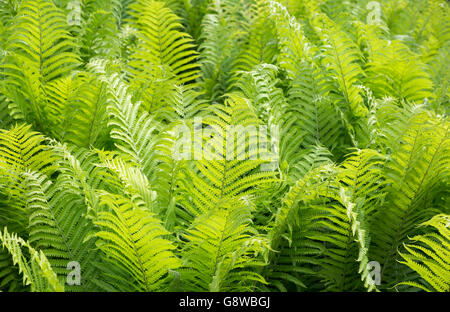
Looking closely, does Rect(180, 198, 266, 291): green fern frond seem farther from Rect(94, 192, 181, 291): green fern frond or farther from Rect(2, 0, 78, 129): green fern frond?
Rect(2, 0, 78, 129): green fern frond

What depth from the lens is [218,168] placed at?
62.0 inches

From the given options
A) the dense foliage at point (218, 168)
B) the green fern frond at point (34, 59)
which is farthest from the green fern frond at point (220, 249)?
the green fern frond at point (34, 59)

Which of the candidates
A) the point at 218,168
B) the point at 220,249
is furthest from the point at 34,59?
the point at 220,249

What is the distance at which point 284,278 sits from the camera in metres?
1.64

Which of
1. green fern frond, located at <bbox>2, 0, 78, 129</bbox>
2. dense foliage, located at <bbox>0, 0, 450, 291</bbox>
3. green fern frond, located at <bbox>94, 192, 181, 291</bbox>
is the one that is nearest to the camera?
green fern frond, located at <bbox>94, 192, 181, 291</bbox>

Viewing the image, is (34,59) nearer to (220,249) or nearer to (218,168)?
(218,168)

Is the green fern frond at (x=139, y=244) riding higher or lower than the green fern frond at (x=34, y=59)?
lower

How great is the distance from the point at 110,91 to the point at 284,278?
97 centimetres

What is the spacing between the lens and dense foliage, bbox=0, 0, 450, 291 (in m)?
1.47

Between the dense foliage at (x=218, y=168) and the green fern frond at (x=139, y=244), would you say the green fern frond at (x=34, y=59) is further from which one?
the green fern frond at (x=139, y=244)

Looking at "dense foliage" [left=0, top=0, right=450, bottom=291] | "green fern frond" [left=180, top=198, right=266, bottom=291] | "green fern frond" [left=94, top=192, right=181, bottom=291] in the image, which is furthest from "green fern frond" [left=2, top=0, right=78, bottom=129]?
"green fern frond" [left=180, top=198, right=266, bottom=291]

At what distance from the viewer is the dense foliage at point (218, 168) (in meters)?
1.47

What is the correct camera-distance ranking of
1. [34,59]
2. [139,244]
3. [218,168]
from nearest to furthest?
[139,244]
[218,168]
[34,59]
